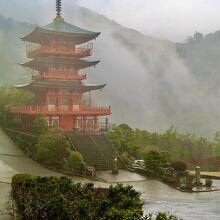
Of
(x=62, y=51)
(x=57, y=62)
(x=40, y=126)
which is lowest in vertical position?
(x=40, y=126)

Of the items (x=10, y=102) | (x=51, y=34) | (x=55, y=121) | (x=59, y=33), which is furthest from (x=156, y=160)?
(x=10, y=102)

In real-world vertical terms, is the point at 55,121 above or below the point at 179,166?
above

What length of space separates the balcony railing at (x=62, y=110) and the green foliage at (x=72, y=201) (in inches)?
853

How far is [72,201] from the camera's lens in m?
17.7

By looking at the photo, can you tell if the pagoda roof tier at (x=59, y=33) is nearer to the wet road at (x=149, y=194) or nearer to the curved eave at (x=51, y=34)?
the curved eave at (x=51, y=34)

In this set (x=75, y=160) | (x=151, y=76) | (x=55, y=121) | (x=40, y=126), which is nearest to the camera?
(x=75, y=160)

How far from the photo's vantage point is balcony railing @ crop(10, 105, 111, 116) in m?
42.8

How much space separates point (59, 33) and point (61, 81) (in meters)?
4.86

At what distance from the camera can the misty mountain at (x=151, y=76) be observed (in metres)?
122

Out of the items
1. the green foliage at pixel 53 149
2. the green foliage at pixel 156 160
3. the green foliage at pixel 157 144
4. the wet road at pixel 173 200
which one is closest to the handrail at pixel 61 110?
the green foliage at pixel 157 144

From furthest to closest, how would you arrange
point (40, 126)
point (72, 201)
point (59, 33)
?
point (59, 33) → point (40, 126) → point (72, 201)

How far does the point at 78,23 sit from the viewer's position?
613ft

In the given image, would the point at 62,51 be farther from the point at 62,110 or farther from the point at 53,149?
the point at 53,149

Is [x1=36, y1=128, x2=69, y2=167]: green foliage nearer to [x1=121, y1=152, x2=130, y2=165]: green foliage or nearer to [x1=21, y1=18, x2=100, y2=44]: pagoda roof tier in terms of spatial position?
[x1=121, y1=152, x2=130, y2=165]: green foliage
